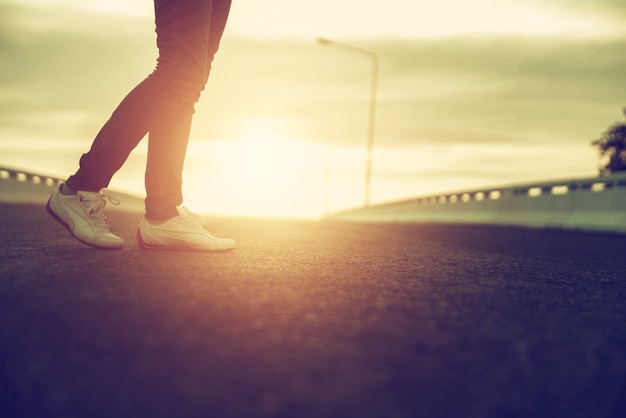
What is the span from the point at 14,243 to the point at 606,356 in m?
4.10

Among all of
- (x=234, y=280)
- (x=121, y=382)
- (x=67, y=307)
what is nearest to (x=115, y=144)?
(x=234, y=280)

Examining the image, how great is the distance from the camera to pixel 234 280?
3.59 meters

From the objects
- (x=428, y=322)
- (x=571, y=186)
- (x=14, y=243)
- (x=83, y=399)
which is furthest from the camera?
(x=571, y=186)

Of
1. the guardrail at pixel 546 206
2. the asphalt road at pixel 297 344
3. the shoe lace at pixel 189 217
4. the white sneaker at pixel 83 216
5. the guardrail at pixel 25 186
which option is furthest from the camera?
the guardrail at pixel 25 186

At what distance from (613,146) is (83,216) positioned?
198 ft

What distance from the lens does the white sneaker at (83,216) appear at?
4777 millimetres

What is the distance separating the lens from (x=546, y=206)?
1709 cm

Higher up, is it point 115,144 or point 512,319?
point 115,144

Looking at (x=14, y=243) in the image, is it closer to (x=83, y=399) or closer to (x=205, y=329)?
(x=205, y=329)

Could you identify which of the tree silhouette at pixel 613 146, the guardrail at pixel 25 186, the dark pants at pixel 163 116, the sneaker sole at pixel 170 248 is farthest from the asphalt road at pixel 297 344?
the tree silhouette at pixel 613 146

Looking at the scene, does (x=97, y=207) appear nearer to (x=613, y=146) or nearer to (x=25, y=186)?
(x=25, y=186)

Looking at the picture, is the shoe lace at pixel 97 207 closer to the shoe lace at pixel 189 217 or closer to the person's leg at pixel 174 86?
the person's leg at pixel 174 86

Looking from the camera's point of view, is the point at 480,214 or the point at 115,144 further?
the point at 480,214

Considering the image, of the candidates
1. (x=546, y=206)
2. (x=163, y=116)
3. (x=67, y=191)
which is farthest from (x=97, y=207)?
(x=546, y=206)
